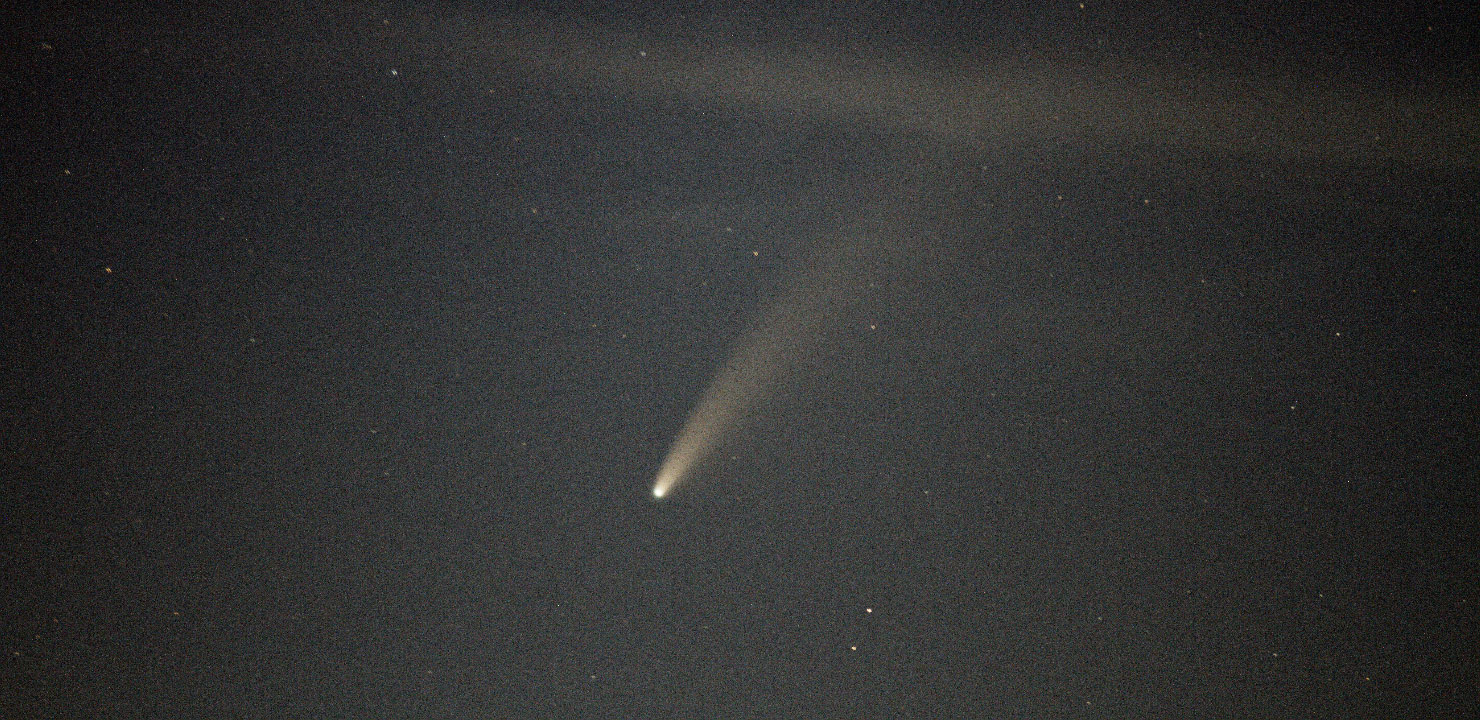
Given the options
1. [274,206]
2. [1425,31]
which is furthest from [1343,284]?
[274,206]

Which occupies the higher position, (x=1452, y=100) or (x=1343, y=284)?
(x=1452, y=100)

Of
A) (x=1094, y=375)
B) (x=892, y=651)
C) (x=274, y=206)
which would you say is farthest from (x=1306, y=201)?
(x=274, y=206)

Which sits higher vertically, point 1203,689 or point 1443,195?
point 1443,195

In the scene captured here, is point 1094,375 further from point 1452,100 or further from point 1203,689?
point 1452,100

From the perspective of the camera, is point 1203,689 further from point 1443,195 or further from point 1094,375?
point 1443,195

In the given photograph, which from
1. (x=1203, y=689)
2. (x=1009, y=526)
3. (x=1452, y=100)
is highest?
(x=1452, y=100)

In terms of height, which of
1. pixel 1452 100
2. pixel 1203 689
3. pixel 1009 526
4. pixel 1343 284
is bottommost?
pixel 1203 689
